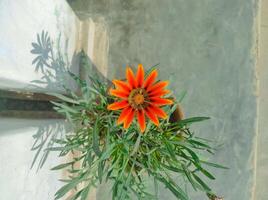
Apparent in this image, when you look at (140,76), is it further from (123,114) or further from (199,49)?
(199,49)

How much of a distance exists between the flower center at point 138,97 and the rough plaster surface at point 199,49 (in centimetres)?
45

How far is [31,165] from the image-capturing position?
73cm

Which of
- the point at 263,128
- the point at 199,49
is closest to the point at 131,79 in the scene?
the point at 199,49

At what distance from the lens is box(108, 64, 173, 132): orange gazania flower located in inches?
25.4

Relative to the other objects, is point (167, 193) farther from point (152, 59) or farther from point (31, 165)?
point (31, 165)

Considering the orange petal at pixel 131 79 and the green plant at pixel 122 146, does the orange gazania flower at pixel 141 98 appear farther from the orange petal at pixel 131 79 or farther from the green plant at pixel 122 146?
the green plant at pixel 122 146

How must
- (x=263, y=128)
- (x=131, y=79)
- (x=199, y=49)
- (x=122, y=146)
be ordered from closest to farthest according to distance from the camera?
(x=131, y=79) < (x=122, y=146) < (x=199, y=49) < (x=263, y=128)

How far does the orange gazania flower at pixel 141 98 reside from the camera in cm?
65

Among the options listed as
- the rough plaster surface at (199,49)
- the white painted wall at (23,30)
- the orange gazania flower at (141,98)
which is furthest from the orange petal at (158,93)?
the rough plaster surface at (199,49)

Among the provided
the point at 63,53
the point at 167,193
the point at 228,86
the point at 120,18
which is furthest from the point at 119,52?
the point at 167,193

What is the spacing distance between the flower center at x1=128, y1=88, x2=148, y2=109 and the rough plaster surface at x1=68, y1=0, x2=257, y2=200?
0.45 metres

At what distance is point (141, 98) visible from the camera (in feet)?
2.12

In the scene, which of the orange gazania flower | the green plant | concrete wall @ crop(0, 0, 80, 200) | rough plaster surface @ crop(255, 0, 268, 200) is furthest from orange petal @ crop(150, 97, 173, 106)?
rough plaster surface @ crop(255, 0, 268, 200)

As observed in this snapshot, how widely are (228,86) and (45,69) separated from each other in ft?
1.91
